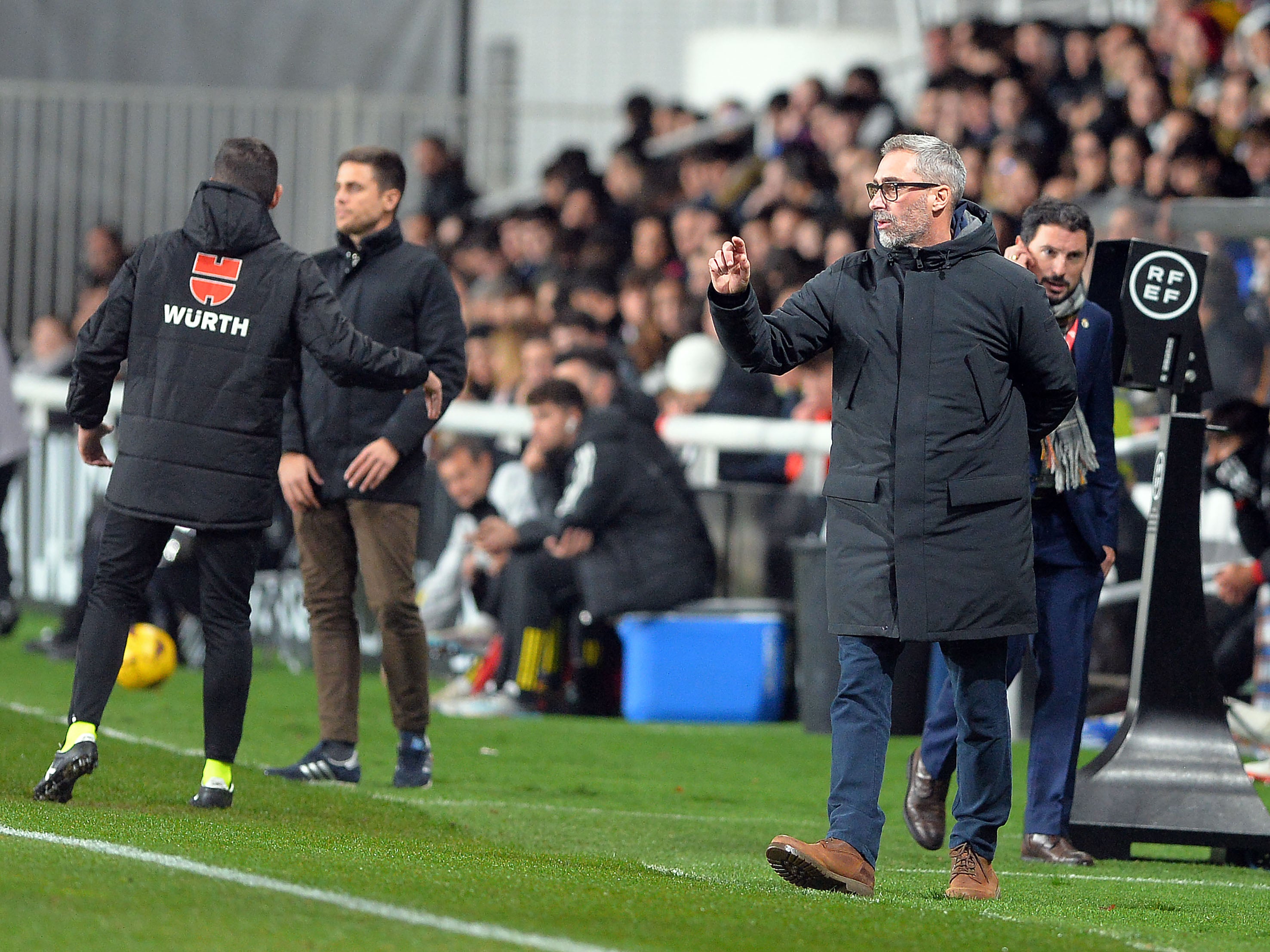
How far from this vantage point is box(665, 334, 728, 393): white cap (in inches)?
504

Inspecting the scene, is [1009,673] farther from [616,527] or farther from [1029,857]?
[616,527]

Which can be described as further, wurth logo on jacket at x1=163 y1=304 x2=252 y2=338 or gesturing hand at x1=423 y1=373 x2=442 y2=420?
gesturing hand at x1=423 y1=373 x2=442 y2=420

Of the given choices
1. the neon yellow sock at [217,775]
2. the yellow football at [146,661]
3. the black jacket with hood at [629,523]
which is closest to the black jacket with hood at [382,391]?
the neon yellow sock at [217,775]

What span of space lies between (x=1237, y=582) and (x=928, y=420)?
13.8ft

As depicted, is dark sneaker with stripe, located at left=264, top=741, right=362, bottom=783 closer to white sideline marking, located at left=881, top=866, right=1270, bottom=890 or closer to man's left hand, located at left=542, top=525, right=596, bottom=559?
white sideline marking, located at left=881, top=866, right=1270, bottom=890

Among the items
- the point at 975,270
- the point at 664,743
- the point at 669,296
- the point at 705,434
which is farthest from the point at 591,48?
the point at 975,270

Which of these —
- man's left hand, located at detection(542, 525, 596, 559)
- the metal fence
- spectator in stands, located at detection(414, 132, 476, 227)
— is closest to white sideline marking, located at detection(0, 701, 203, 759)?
man's left hand, located at detection(542, 525, 596, 559)

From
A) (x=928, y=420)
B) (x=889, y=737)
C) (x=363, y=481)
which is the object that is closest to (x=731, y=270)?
(x=928, y=420)

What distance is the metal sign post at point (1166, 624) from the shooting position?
6.88m

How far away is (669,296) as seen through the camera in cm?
1388

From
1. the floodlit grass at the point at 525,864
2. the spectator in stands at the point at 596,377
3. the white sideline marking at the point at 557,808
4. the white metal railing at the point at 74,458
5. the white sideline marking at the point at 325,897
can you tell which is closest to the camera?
the white sideline marking at the point at 325,897

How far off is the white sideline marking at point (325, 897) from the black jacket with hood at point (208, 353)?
1.28 meters

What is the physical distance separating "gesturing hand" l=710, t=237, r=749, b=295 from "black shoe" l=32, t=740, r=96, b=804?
2.42 metres

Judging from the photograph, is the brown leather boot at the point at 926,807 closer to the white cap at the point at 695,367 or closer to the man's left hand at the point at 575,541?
the man's left hand at the point at 575,541
